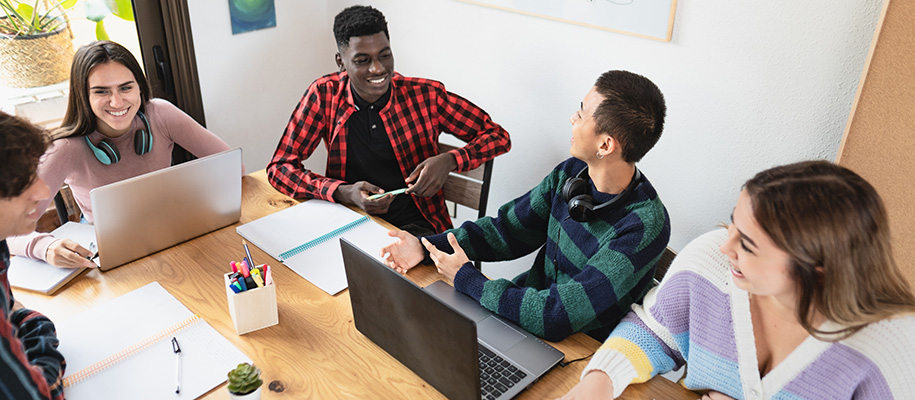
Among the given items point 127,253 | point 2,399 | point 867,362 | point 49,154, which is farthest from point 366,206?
point 867,362

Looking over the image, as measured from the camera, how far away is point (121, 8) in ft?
7.91

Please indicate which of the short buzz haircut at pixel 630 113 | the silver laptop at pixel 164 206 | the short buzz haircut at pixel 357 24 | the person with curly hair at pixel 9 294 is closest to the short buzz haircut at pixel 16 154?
the person with curly hair at pixel 9 294

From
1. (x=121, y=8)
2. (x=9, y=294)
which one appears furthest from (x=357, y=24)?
(x=9, y=294)

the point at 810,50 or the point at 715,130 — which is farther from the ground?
the point at 810,50

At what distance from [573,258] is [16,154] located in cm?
119

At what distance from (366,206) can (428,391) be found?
75 cm

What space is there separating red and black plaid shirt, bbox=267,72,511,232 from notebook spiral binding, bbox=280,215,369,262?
289 mm

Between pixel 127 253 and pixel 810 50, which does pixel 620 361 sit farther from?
pixel 127 253

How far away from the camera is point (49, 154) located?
1.74 meters

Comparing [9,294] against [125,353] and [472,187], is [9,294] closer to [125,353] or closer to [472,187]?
[125,353]

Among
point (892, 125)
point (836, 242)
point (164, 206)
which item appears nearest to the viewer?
point (836, 242)

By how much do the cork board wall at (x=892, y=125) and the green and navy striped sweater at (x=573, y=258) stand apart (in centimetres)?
51

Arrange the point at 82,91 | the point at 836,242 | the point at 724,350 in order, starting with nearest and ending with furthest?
the point at 836,242 < the point at 724,350 < the point at 82,91

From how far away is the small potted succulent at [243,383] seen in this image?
1095mm
